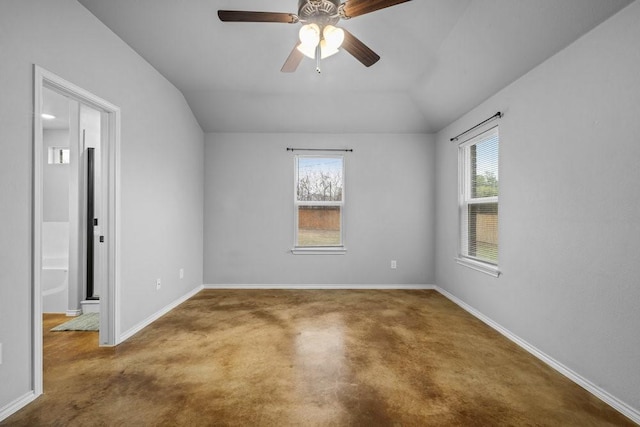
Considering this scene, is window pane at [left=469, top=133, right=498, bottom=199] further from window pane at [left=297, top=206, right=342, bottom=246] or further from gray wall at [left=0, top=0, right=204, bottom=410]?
gray wall at [left=0, top=0, right=204, bottom=410]

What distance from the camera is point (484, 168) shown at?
3268 mm

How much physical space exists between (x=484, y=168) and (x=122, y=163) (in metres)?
3.73

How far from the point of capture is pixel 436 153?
4398 millimetres

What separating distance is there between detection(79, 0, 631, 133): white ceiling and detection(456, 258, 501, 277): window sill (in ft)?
5.91

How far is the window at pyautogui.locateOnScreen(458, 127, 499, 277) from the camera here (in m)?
3.07

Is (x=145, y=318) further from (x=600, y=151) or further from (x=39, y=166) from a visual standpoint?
(x=600, y=151)

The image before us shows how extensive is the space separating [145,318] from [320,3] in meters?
3.17

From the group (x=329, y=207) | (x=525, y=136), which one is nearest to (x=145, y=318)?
(x=329, y=207)

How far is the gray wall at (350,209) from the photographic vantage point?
4410 millimetres

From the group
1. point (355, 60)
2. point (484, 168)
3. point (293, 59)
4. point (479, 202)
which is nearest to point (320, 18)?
point (293, 59)

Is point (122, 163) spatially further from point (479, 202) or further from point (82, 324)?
point (479, 202)

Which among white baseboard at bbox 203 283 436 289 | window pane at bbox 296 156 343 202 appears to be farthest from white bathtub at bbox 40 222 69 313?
window pane at bbox 296 156 343 202

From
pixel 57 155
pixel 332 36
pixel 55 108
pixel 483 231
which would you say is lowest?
pixel 483 231

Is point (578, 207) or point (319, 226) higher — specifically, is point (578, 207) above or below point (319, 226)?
above
